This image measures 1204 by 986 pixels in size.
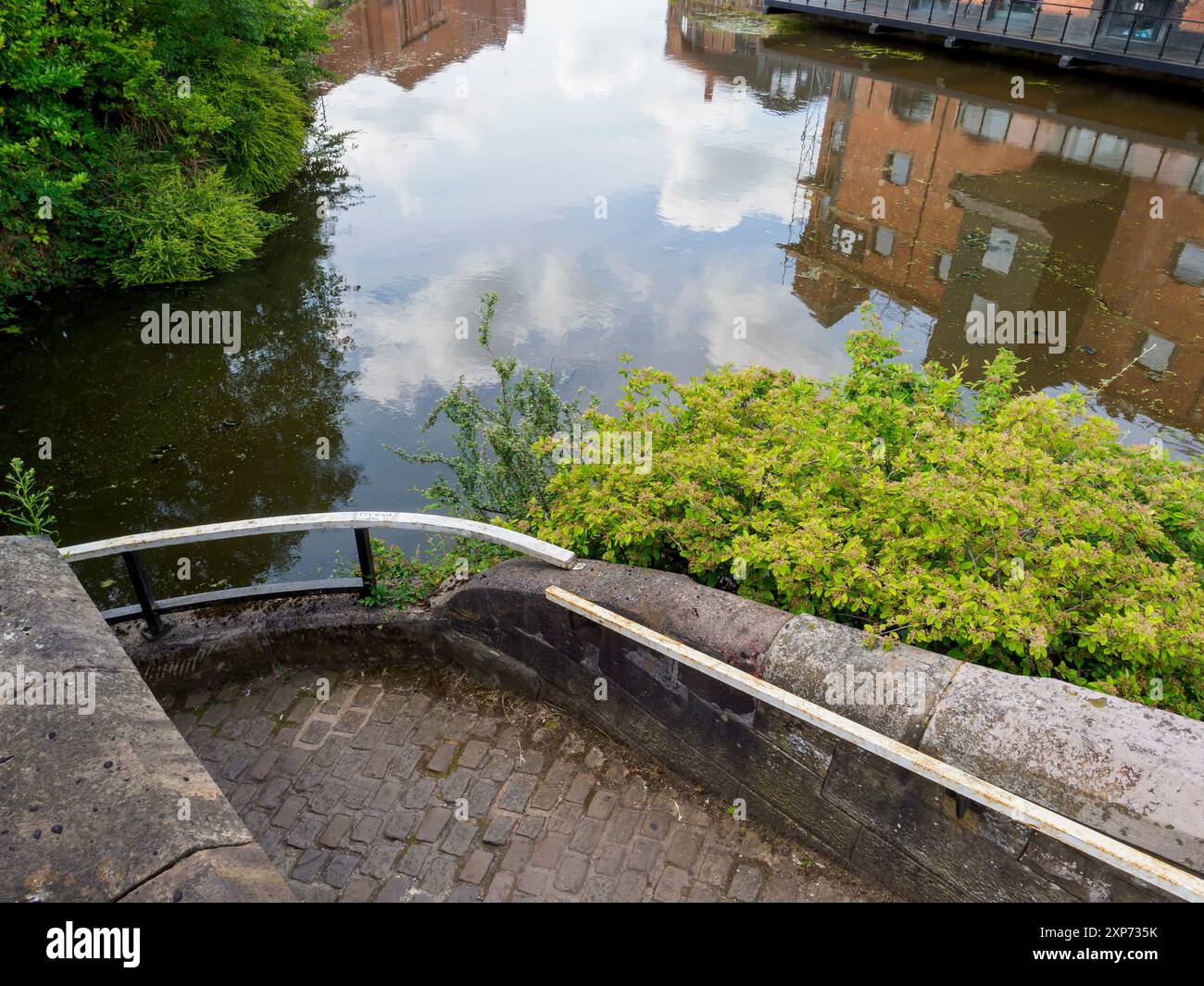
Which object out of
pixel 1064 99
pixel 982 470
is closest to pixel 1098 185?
pixel 1064 99

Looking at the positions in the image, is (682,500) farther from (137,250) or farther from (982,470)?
(137,250)

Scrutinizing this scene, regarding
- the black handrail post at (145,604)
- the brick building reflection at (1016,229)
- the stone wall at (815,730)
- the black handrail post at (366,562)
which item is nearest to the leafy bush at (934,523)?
the stone wall at (815,730)

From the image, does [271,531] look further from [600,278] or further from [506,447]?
[600,278]

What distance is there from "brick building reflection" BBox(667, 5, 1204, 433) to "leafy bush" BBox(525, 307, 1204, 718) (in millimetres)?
6150

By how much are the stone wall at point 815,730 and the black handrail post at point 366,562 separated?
14 centimetres

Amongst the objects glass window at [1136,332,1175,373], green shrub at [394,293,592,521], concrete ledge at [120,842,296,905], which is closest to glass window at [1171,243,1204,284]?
glass window at [1136,332,1175,373]

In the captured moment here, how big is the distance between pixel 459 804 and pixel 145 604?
90.6 inches

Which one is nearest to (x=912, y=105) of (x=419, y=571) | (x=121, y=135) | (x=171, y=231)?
(x=171, y=231)

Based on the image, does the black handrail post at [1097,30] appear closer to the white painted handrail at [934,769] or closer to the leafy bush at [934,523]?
the leafy bush at [934,523]

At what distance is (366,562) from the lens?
193 inches

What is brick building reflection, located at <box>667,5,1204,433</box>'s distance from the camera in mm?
12219

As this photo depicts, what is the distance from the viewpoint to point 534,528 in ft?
16.8

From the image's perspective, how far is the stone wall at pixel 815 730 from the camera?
9.02ft
